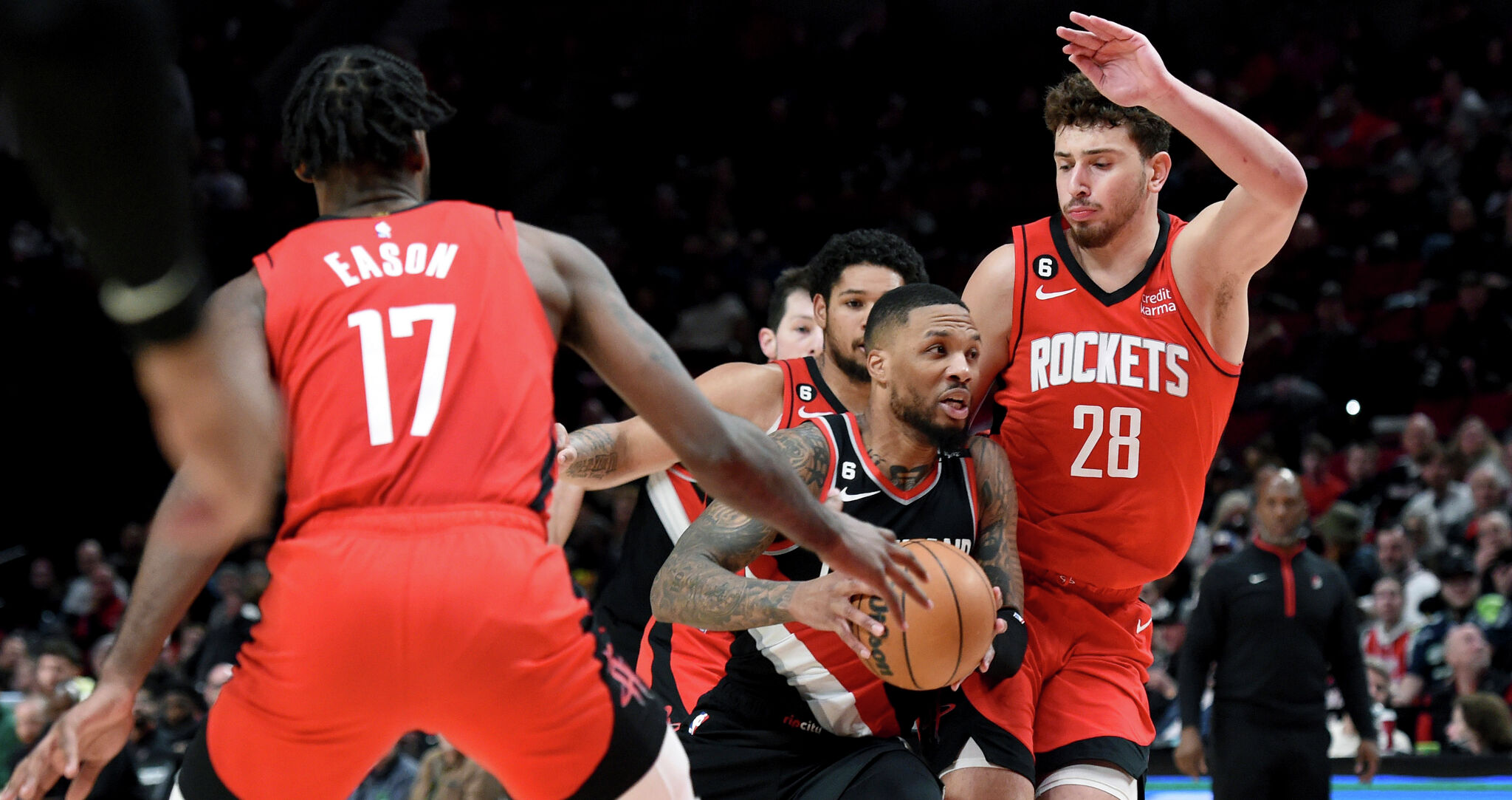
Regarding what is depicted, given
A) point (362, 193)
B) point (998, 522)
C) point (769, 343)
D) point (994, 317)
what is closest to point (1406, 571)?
point (769, 343)

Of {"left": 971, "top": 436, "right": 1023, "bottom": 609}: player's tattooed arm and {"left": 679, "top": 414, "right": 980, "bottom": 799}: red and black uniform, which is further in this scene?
{"left": 679, "top": 414, "right": 980, "bottom": 799}: red and black uniform

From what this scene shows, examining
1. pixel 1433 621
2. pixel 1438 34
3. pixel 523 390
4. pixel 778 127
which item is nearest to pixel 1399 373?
pixel 1433 621

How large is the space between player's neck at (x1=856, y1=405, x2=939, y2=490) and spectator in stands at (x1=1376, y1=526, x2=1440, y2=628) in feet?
21.0

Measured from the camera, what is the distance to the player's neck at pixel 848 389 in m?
5.30

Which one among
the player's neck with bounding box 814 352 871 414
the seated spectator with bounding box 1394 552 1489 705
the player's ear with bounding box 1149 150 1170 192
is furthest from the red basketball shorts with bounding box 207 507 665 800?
the seated spectator with bounding box 1394 552 1489 705

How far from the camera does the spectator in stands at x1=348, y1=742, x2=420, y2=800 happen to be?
29.5 feet

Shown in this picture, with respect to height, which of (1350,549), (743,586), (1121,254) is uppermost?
(1121,254)

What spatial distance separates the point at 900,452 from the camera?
4.45 m

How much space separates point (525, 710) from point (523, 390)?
64 cm

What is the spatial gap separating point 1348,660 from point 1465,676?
1201mm

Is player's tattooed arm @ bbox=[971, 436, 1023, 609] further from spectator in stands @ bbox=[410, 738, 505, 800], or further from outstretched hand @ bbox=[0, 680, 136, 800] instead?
spectator in stands @ bbox=[410, 738, 505, 800]

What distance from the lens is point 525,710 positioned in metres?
2.88

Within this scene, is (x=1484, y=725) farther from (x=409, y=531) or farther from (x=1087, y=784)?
(x=409, y=531)

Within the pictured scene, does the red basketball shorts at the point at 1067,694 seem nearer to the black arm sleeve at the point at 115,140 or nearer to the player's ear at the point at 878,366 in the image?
the player's ear at the point at 878,366
